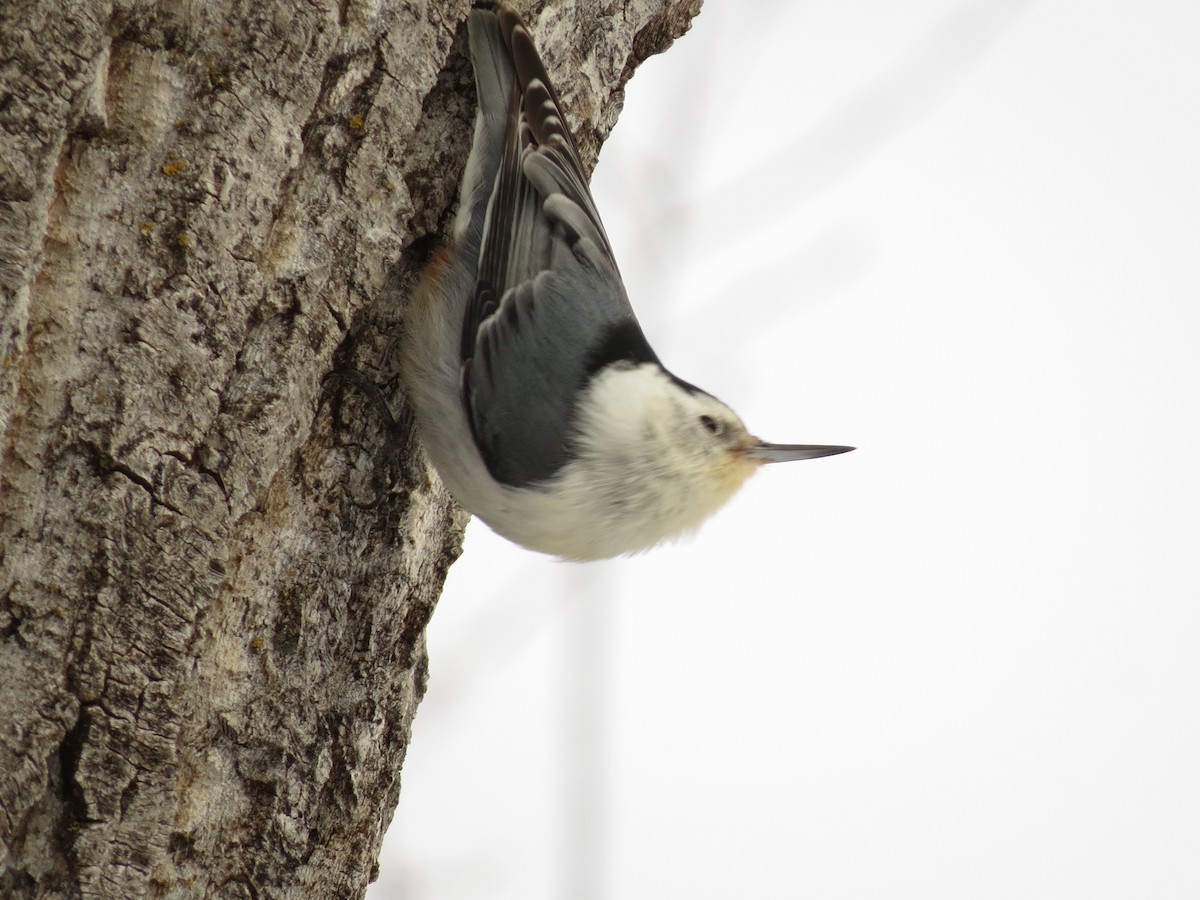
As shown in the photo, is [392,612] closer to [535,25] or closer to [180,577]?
[180,577]

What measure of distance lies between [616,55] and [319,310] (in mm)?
789

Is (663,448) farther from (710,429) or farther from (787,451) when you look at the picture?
(787,451)

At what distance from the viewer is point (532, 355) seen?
1.89m

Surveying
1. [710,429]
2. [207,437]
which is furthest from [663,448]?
[207,437]

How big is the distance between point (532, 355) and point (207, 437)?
58cm

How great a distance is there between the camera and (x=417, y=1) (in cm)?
169

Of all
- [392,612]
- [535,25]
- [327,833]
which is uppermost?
[535,25]

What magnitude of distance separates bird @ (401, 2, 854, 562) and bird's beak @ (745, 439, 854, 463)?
17cm

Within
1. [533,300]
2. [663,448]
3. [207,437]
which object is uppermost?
[533,300]

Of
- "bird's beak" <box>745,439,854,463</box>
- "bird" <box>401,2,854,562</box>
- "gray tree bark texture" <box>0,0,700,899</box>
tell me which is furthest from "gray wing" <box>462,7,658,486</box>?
"bird's beak" <box>745,439,854,463</box>

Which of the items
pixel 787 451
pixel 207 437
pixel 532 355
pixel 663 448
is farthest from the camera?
pixel 787 451

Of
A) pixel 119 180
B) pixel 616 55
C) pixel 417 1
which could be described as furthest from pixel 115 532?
pixel 616 55

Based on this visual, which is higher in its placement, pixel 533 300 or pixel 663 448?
pixel 533 300

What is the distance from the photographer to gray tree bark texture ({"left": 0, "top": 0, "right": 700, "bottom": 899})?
4.38ft
